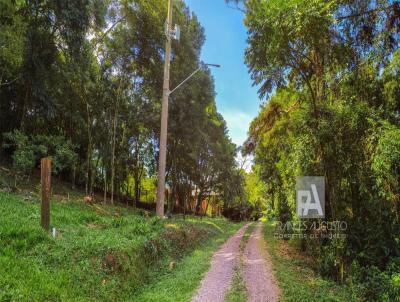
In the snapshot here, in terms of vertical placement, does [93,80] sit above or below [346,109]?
above

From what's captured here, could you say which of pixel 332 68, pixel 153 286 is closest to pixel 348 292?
pixel 153 286

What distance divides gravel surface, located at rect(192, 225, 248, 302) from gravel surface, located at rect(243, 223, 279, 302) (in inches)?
13.7

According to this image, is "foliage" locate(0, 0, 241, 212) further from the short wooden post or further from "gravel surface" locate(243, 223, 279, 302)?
"gravel surface" locate(243, 223, 279, 302)

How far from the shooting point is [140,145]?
19.8 m

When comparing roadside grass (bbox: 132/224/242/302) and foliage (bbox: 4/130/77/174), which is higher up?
foliage (bbox: 4/130/77/174)

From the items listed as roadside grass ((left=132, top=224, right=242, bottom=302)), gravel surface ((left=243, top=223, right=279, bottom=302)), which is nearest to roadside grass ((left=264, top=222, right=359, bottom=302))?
gravel surface ((left=243, top=223, right=279, bottom=302))

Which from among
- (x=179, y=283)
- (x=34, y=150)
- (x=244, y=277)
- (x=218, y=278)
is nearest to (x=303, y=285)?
(x=244, y=277)

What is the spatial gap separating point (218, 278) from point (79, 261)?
2782 millimetres

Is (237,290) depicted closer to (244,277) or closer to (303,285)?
(244,277)

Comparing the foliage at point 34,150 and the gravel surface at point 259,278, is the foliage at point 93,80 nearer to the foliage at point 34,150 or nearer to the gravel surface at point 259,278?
the foliage at point 34,150

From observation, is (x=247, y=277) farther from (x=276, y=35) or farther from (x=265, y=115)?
(x=265, y=115)

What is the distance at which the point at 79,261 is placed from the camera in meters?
4.92

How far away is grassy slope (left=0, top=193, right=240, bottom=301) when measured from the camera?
3996 millimetres

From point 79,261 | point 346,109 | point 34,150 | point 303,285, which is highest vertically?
point 346,109
